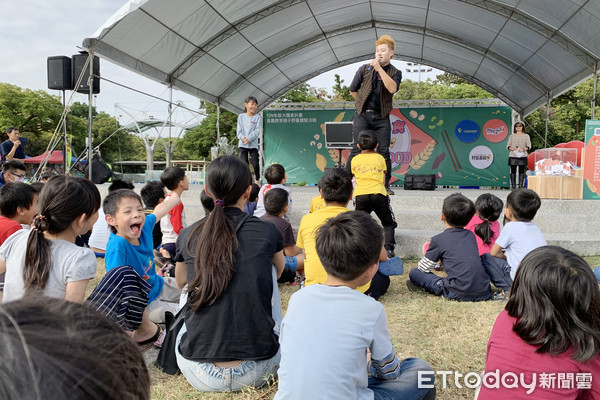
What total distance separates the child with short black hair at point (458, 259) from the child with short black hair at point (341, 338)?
1888 mm

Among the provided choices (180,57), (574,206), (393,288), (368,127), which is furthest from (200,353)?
(180,57)

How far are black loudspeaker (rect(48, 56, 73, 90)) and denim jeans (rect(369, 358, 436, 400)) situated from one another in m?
6.90

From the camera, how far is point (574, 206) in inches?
235

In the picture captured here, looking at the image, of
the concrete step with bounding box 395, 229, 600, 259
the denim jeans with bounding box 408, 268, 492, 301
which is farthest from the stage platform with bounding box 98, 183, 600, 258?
the denim jeans with bounding box 408, 268, 492, 301

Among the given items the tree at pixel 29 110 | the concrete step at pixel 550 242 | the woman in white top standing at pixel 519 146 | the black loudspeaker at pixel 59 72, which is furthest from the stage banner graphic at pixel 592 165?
the tree at pixel 29 110

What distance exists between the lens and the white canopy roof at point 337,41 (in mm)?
7316

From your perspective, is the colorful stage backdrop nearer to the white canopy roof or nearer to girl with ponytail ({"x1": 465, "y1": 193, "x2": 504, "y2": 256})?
the white canopy roof

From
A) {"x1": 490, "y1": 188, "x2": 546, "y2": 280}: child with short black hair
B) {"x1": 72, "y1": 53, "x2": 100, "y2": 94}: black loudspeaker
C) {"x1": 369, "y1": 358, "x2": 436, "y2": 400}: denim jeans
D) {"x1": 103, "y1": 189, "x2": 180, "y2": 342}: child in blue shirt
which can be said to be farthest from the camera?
{"x1": 72, "y1": 53, "x2": 100, "y2": 94}: black loudspeaker

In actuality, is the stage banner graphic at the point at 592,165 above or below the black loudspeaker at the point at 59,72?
below

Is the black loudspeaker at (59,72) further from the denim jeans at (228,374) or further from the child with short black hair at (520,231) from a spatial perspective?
the child with short black hair at (520,231)

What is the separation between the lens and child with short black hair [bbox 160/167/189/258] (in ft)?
12.6

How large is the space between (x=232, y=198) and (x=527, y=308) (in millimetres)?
1225

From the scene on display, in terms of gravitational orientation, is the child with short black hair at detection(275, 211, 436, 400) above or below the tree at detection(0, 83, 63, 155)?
below

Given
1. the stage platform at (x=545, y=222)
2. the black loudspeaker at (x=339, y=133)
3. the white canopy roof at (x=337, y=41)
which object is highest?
the white canopy roof at (x=337, y=41)
